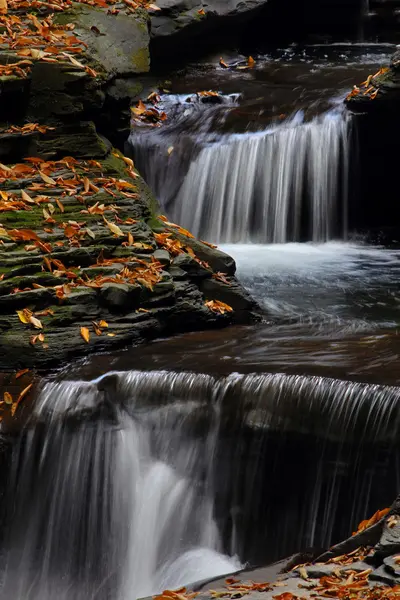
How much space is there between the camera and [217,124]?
1322 centimetres

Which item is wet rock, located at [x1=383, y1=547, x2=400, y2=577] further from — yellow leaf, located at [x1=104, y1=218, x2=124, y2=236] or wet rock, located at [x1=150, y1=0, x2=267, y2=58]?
wet rock, located at [x1=150, y1=0, x2=267, y2=58]

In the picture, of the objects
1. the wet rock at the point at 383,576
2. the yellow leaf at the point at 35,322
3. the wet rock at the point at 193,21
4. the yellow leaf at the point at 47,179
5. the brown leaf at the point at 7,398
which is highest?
the wet rock at the point at 193,21

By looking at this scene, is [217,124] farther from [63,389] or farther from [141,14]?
[63,389]

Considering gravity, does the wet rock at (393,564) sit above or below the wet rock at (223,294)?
below

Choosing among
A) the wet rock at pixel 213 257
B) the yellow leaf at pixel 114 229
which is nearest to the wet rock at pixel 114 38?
the wet rock at pixel 213 257

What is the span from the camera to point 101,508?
7.04m

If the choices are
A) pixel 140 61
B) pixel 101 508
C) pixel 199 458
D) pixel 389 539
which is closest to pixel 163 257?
pixel 199 458

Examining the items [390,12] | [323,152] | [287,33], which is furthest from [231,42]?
[323,152]

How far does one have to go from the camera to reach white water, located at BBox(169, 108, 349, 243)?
12414mm

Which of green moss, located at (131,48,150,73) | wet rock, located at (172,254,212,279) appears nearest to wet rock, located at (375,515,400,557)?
wet rock, located at (172,254,212,279)

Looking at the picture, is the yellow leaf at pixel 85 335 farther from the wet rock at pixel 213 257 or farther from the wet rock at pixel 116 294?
the wet rock at pixel 213 257

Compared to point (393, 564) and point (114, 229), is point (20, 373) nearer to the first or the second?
point (114, 229)

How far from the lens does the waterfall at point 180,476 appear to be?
6488mm

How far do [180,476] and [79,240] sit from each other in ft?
7.57
